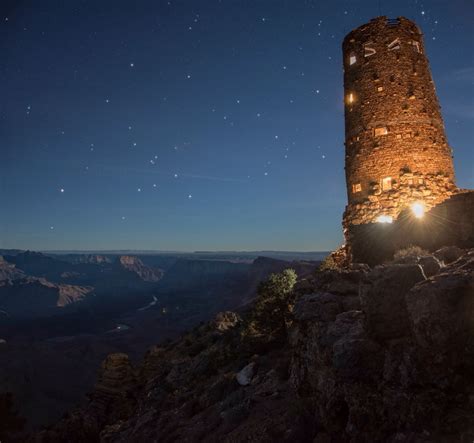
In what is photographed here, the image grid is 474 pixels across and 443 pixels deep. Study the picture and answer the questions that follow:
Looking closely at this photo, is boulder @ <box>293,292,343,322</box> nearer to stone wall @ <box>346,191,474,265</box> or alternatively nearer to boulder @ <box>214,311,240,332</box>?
stone wall @ <box>346,191,474,265</box>

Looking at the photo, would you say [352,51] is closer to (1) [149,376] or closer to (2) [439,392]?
(2) [439,392]

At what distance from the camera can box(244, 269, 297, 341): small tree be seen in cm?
1791

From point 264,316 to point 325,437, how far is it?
434 inches

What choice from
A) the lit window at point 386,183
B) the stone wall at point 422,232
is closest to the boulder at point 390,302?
the stone wall at point 422,232

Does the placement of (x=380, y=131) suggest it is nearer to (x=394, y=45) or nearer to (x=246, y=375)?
(x=394, y=45)

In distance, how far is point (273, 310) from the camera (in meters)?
18.6

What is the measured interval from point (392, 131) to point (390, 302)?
18961mm

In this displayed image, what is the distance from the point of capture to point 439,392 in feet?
18.5

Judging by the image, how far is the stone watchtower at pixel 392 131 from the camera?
875 inches

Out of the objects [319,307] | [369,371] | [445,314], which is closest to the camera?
[445,314]

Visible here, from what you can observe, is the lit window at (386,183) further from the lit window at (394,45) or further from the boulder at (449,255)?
the boulder at (449,255)

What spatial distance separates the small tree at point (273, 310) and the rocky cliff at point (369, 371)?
9.70 feet

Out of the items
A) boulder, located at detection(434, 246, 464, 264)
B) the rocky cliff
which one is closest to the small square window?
boulder, located at detection(434, 246, 464, 264)

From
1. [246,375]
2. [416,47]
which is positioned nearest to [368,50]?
[416,47]
